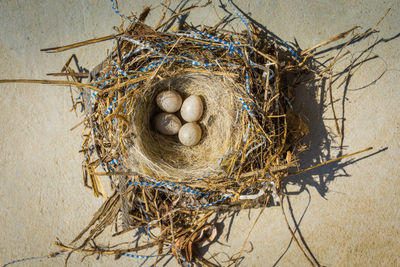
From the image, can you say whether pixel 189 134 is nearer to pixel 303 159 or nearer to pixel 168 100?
pixel 168 100

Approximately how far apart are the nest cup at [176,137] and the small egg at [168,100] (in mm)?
32

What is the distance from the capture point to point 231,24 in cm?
116

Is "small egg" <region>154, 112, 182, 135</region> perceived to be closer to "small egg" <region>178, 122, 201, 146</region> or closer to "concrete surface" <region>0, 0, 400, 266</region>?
"small egg" <region>178, 122, 201, 146</region>

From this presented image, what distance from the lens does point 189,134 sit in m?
1.11

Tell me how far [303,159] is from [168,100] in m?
0.60

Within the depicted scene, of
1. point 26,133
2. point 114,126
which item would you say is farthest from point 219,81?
point 26,133

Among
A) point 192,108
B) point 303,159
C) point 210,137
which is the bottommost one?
point 303,159

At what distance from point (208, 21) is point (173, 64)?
292mm

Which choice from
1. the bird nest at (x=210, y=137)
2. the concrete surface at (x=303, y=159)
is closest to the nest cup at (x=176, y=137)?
the bird nest at (x=210, y=137)

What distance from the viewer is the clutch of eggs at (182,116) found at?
3.65 ft

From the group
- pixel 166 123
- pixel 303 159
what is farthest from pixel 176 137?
pixel 303 159

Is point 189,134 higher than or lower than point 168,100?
lower

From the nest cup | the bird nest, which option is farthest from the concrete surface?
the nest cup

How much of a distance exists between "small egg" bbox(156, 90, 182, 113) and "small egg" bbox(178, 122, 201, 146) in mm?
89
